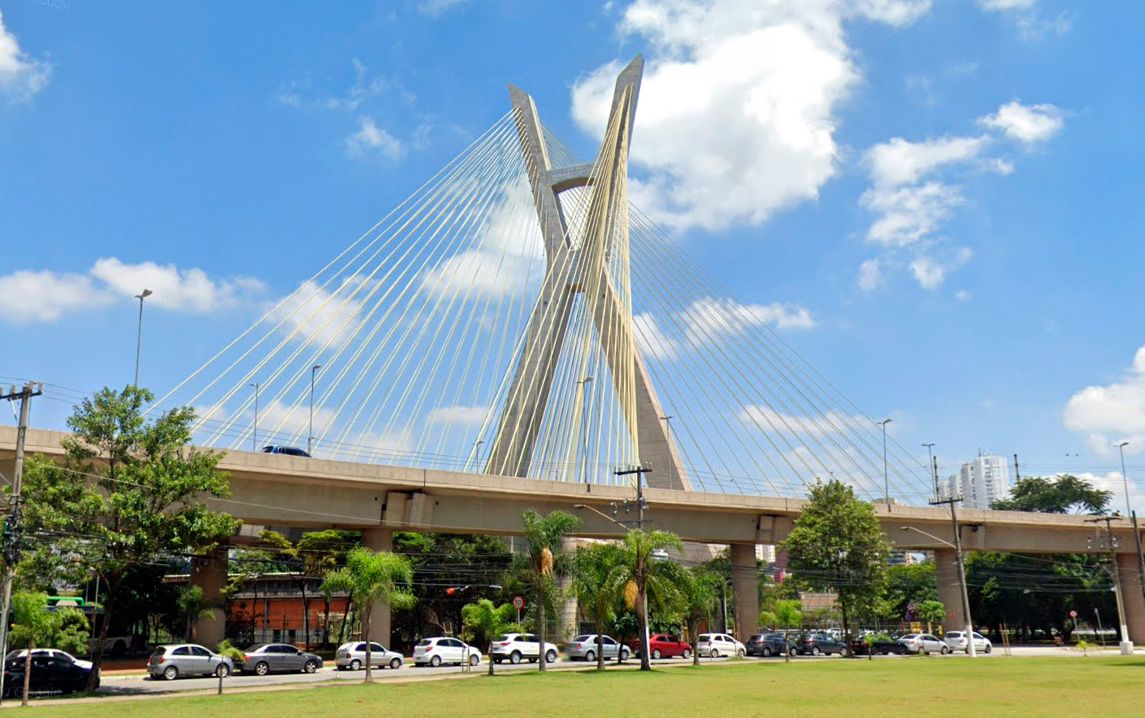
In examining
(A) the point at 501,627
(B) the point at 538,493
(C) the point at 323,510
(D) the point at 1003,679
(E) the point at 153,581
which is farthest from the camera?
(E) the point at 153,581

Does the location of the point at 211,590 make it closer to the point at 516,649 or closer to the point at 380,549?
the point at 380,549

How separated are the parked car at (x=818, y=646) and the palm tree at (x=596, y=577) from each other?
19.4m

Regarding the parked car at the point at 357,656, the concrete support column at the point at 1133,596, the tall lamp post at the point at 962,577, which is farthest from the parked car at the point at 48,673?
the concrete support column at the point at 1133,596

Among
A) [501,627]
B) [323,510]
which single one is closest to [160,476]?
[323,510]

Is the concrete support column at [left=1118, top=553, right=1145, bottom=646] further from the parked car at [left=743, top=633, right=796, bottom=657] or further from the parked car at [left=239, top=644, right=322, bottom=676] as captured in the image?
the parked car at [left=239, top=644, right=322, bottom=676]

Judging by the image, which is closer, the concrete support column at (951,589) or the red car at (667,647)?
the red car at (667,647)

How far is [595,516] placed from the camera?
44.6 meters

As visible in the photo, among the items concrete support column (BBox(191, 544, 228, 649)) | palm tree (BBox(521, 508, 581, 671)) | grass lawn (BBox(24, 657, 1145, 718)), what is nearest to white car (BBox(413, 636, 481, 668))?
palm tree (BBox(521, 508, 581, 671))

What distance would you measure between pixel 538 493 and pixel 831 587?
50.6 ft

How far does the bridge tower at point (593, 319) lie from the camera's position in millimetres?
45781

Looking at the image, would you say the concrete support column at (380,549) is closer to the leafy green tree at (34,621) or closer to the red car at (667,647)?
the red car at (667,647)

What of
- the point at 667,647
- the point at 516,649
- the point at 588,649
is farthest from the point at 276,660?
the point at 667,647

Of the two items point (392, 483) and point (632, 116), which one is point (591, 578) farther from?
point (632, 116)

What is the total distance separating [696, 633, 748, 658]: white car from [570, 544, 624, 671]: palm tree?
13.8 m
